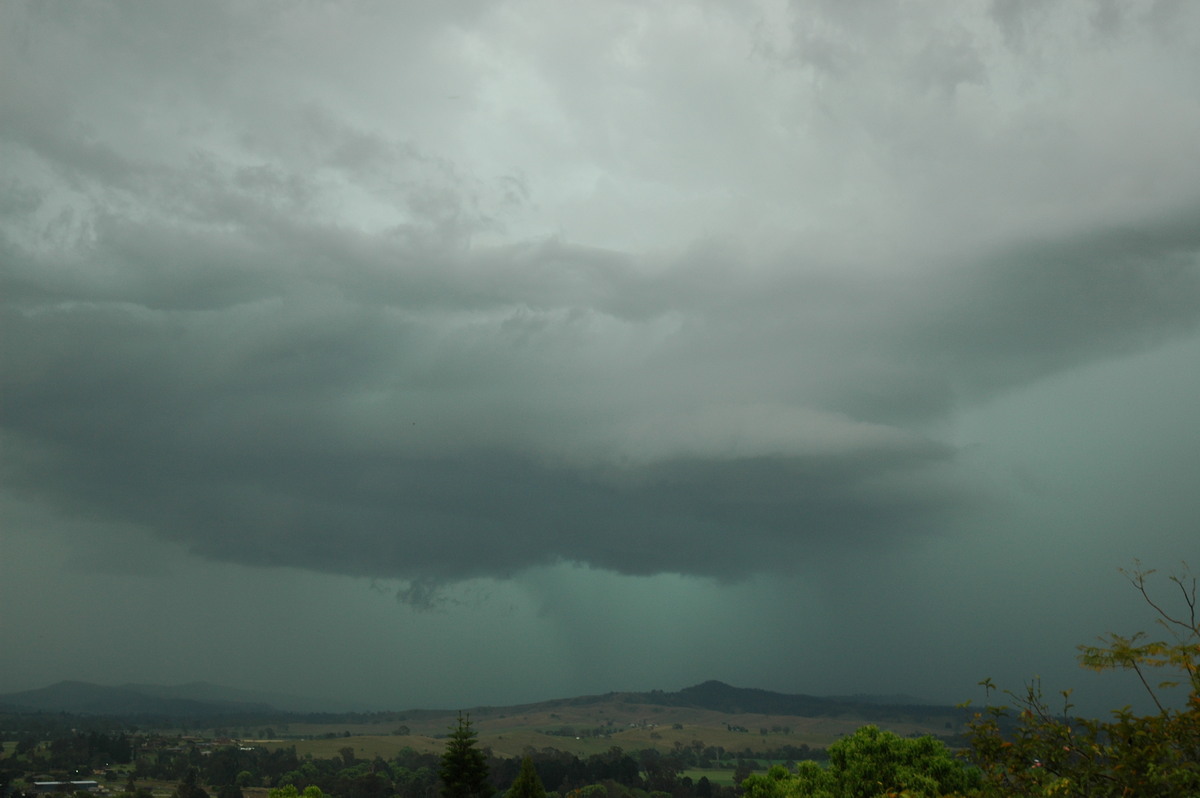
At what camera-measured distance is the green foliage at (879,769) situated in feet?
177

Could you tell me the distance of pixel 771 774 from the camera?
2584 inches

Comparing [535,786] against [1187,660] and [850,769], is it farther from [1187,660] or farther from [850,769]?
[1187,660]

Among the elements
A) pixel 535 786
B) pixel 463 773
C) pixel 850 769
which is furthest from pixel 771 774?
pixel 463 773

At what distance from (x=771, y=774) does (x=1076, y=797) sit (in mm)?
45997

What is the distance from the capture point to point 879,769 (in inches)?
2206

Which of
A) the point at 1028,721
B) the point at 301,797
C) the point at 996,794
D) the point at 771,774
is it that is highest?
the point at 1028,721

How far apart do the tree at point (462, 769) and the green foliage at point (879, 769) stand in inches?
2392

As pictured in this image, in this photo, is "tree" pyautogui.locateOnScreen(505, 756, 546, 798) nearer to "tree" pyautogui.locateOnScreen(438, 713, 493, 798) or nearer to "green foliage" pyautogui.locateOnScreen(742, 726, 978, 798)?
"tree" pyautogui.locateOnScreen(438, 713, 493, 798)

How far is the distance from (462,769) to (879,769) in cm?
6874

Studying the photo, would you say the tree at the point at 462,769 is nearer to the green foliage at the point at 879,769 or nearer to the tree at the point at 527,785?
the tree at the point at 527,785

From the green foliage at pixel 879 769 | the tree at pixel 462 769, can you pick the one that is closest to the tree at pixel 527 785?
the tree at pixel 462 769

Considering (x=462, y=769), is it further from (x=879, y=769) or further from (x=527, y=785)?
(x=879, y=769)

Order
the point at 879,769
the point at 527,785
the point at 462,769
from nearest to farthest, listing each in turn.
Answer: the point at 879,769 → the point at 527,785 → the point at 462,769

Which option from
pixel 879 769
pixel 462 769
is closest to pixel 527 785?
pixel 462 769
